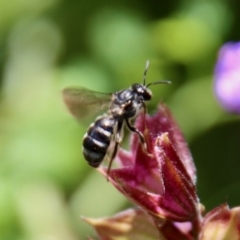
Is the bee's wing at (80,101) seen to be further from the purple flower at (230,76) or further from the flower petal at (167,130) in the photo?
the purple flower at (230,76)

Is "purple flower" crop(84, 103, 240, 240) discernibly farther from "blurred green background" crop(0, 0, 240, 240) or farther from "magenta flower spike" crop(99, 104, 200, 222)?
"blurred green background" crop(0, 0, 240, 240)

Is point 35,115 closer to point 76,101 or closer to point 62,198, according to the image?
point 62,198

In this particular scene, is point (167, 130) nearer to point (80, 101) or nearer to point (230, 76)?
point (80, 101)

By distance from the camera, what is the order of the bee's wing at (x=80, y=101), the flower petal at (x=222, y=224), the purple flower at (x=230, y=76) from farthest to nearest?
the purple flower at (x=230, y=76), the bee's wing at (x=80, y=101), the flower petal at (x=222, y=224)

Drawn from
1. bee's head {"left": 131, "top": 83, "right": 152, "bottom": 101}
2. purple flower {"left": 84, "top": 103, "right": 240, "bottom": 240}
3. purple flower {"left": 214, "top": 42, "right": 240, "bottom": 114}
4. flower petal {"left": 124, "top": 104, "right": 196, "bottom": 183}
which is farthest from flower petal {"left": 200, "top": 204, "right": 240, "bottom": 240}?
purple flower {"left": 214, "top": 42, "right": 240, "bottom": 114}

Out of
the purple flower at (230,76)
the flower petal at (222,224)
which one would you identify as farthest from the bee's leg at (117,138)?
the purple flower at (230,76)

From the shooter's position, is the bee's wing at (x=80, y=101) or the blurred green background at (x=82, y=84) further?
the blurred green background at (x=82, y=84)

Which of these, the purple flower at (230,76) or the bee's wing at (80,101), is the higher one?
the bee's wing at (80,101)
